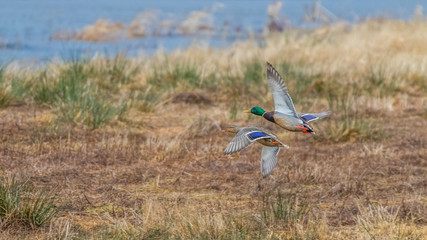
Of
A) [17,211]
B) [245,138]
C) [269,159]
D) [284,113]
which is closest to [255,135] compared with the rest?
[245,138]

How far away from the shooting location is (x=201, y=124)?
885cm

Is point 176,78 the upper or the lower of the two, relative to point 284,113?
lower

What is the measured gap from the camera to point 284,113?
9.80 ft

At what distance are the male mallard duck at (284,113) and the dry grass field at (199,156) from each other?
1799 mm

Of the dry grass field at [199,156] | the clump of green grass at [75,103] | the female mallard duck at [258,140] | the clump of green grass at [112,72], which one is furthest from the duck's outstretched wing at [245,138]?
the clump of green grass at [112,72]

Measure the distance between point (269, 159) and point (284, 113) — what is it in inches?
18.6

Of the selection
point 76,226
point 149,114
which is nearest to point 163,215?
point 76,226

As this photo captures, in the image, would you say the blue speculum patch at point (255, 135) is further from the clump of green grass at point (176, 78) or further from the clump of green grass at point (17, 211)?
the clump of green grass at point (176, 78)

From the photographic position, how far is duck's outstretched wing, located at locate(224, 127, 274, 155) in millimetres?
3049

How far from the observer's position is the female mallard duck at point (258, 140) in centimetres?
306

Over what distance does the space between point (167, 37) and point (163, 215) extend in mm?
20811

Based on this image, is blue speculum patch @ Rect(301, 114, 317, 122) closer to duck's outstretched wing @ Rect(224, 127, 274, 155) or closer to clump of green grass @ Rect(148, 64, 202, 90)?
duck's outstretched wing @ Rect(224, 127, 274, 155)

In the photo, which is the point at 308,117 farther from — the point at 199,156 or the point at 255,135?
the point at 199,156

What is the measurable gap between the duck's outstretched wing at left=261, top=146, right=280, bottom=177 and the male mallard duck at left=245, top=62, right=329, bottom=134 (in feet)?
1.05
